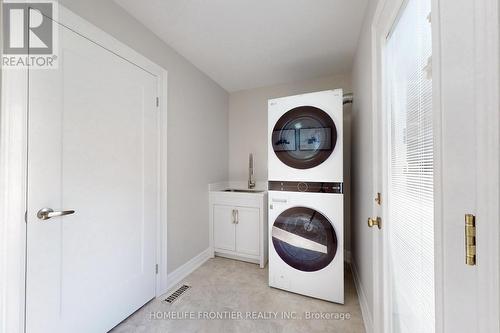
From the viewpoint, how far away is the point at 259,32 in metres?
1.78

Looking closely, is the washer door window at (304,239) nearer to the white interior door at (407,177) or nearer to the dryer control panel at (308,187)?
the dryer control panel at (308,187)

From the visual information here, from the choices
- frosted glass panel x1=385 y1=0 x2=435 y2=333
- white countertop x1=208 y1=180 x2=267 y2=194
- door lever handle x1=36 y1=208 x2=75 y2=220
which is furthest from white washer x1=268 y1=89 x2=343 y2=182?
door lever handle x1=36 y1=208 x2=75 y2=220

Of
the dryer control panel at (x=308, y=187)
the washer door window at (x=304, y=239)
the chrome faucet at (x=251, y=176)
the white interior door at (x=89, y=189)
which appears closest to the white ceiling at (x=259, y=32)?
the white interior door at (x=89, y=189)

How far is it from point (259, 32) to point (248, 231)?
2.12 meters

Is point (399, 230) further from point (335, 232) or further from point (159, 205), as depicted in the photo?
point (159, 205)

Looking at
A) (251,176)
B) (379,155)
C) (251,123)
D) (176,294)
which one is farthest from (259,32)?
(176,294)

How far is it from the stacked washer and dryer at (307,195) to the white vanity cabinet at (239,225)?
458 millimetres

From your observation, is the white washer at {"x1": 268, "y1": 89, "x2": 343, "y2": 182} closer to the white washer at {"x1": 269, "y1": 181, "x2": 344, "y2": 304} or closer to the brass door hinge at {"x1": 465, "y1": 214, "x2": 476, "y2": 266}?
the white washer at {"x1": 269, "y1": 181, "x2": 344, "y2": 304}

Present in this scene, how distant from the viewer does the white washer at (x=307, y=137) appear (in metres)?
1.74

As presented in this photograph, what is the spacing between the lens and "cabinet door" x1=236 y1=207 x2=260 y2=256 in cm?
241

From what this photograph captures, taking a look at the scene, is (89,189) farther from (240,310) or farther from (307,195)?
(307,195)

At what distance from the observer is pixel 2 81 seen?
98 centimetres

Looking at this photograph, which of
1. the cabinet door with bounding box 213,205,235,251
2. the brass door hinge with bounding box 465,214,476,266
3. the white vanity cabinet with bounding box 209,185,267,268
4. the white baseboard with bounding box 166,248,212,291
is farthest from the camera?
the cabinet door with bounding box 213,205,235,251

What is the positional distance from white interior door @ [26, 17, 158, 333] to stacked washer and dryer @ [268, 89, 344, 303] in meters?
1.16
